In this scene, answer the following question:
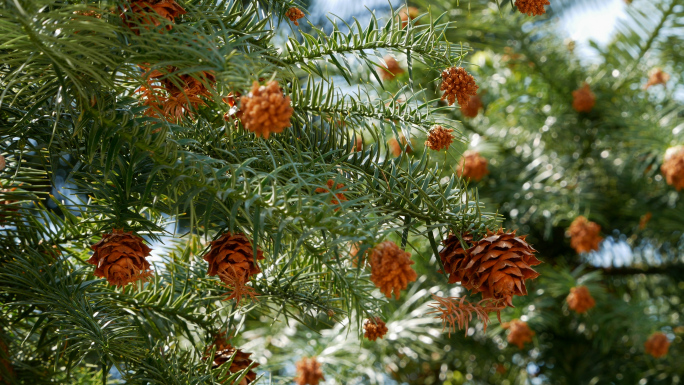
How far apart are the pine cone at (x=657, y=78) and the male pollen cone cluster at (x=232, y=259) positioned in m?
1.12

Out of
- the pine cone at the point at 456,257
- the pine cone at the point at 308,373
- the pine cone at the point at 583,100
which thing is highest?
the pine cone at the point at 583,100

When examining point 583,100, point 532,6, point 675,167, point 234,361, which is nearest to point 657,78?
point 583,100

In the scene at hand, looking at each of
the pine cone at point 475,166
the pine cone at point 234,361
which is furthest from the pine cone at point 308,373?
the pine cone at point 475,166

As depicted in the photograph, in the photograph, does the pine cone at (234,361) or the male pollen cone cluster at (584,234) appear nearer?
the pine cone at (234,361)

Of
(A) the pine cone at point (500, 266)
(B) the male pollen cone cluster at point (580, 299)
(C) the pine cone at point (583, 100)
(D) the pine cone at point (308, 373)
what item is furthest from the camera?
(C) the pine cone at point (583, 100)

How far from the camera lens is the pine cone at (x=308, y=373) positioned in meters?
0.76

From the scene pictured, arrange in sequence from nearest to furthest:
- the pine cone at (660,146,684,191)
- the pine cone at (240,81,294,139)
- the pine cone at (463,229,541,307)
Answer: the pine cone at (240,81,294,139)
the pine cone at (463,229,541,307)
the pine cone at (660,146,684,191)

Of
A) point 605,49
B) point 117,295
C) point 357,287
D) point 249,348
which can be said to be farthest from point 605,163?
point 117,295

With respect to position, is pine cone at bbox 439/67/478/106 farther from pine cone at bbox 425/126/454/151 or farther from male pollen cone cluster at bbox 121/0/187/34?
male pollen cone cluster at bbox 121/0/187/34

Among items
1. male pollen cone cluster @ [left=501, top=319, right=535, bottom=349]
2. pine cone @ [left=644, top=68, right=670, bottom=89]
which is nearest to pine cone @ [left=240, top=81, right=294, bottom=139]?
male pollen cone cluster @ [left=501, top=319, right=535, bottom=349]

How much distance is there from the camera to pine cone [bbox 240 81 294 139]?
0.30 metres

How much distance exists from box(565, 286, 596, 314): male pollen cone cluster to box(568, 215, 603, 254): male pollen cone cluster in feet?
0.24

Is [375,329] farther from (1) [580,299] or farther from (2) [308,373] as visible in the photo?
(1) [580,299]

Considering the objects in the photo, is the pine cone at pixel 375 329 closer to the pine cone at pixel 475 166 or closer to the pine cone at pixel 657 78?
the pine cone at pixel 475 166
